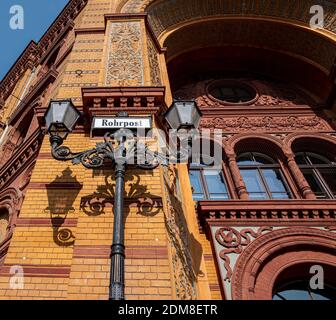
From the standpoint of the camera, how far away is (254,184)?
7.11 metres

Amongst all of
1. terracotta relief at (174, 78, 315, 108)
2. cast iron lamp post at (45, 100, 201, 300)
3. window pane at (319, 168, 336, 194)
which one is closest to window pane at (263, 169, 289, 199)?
window pane at (319, 168, 336, 194)

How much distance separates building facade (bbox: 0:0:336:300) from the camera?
3.51m

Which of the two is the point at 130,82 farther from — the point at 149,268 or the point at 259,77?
the point at 259,77

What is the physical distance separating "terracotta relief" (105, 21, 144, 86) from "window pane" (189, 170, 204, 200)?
7.91 ft

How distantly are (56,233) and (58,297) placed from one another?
0.76 meters

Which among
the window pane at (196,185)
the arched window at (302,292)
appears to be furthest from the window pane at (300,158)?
the arched window at (302,292)

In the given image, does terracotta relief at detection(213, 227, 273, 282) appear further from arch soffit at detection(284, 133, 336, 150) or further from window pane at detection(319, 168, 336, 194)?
arch soffit at detection(284, 133, 336, 150)

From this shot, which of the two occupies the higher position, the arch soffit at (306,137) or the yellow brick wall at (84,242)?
the arch soffit at (306,137)

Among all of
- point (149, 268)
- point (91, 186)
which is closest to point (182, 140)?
point (91, 186)

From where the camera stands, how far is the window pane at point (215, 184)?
6.78 m

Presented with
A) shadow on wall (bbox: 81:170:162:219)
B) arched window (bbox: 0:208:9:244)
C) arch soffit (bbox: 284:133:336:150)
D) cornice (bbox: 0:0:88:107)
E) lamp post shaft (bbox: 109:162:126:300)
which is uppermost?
cornice (bbox: 0:0:88:107)

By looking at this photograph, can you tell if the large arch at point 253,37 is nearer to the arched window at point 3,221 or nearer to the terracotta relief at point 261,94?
the terracotta relief at point 261,94

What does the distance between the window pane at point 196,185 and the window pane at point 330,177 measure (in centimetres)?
268

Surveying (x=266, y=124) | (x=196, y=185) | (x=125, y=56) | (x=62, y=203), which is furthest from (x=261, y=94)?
(x=62, y=203)
